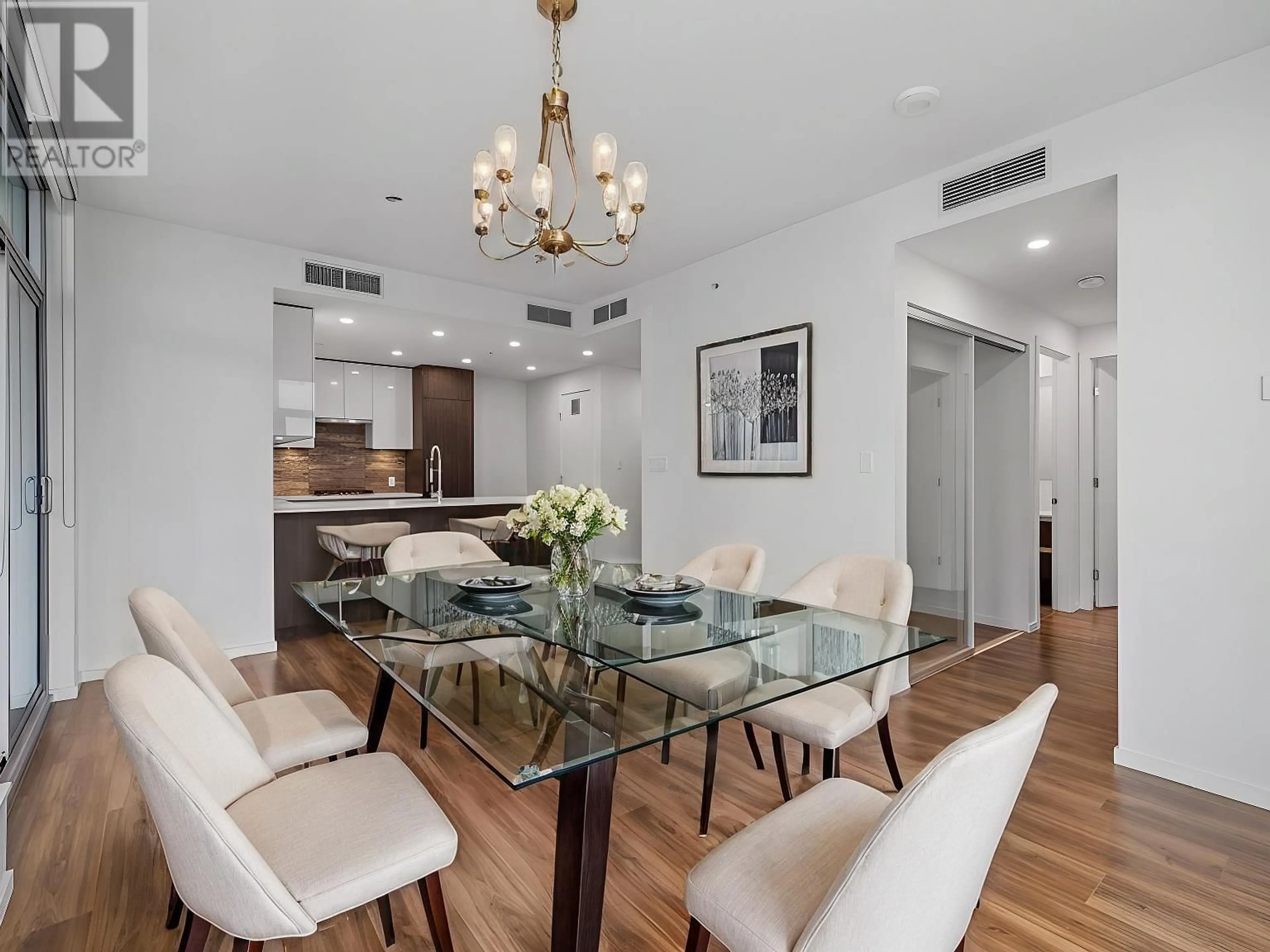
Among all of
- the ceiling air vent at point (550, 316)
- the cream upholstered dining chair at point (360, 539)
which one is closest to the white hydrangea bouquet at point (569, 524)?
the cream upholstered dining chair at point (360, 539)

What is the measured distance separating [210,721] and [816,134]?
3043 millimetres

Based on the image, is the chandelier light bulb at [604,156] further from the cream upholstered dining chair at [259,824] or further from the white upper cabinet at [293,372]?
the white upper cabinet at [293,372]

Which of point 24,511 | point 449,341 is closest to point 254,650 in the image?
point 24,511

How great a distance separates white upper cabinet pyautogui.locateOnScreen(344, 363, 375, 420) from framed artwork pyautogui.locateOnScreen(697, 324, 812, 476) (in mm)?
4619

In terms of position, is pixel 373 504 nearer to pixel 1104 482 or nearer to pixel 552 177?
pixel 552 177

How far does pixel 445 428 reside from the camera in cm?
776

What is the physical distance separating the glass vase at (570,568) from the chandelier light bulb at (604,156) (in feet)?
3.92

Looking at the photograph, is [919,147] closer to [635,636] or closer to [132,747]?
[635,636]

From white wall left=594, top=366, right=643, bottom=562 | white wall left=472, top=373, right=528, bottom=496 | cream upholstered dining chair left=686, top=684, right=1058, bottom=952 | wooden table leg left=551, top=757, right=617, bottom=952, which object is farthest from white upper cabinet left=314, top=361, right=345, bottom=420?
cream upholstered dining chair left=686, top=684, right=1058, bottom=952

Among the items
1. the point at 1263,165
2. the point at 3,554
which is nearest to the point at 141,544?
the point at 3,554

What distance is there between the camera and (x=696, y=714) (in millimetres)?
1459

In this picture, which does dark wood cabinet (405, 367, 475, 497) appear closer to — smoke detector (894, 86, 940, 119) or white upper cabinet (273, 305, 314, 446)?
white upper cabinet (273, 305, 314, 446)

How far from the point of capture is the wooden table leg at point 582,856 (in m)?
1.26

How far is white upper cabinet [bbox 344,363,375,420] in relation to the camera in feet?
24.1
